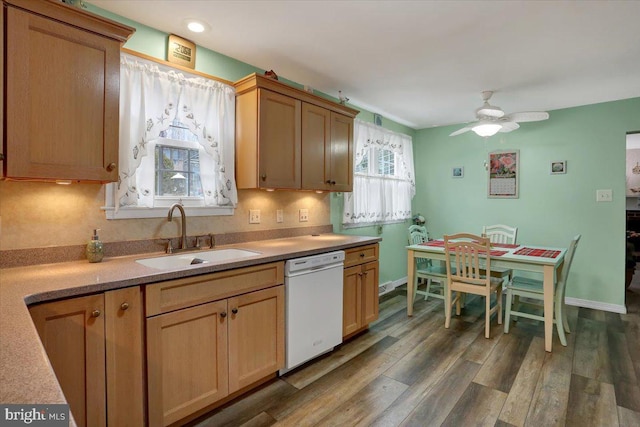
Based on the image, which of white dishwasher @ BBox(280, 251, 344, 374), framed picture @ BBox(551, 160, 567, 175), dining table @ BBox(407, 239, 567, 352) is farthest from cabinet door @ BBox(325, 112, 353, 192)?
framed picture @ BBox(551, 160, 567, 175)

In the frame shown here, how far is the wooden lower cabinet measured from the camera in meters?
1.65

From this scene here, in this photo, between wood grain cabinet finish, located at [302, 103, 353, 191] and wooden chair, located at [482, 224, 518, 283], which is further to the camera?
wooden chair, located at [482, 224, 518, 283]

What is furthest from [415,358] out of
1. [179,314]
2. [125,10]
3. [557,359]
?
[125,10]

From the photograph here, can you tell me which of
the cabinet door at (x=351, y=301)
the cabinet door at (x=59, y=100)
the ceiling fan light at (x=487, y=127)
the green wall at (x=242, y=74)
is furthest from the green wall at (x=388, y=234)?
the cabinet door at (x=59, y=100)

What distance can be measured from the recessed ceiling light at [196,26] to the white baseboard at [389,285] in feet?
10.7

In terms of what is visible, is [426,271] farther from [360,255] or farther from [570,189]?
[570,189]

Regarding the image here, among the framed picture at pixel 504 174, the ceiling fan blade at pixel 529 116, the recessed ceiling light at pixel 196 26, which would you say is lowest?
the framed picture at pixel 504 174

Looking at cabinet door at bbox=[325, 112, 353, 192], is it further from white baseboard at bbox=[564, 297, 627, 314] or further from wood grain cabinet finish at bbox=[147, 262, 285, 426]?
white baseboard at bbox=[564, 297, 627, 314]

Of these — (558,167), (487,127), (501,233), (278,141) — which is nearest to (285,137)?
(278,141)

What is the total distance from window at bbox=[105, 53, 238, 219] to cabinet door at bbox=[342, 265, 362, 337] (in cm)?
113

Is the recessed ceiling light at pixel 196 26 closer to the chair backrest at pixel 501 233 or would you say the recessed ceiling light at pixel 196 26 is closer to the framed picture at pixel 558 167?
the chair backrest at pixel 501 233

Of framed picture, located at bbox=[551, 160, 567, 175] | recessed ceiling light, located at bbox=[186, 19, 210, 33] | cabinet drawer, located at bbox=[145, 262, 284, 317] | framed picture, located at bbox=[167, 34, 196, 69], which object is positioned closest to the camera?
cabinet drawer, located at bbox=[145, 262, 284, 317]

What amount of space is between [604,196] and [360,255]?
118 inches

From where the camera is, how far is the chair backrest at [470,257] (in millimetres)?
2928
